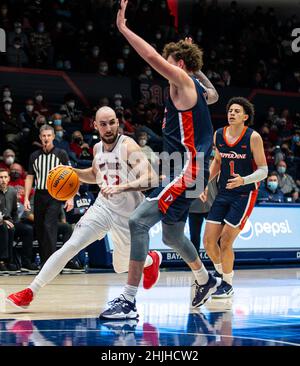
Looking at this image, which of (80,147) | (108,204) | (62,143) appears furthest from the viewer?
(80,147)

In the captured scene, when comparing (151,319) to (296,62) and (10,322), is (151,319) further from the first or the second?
(296,62)

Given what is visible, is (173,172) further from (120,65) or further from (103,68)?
(120,65)

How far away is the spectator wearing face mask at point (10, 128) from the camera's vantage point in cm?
1509

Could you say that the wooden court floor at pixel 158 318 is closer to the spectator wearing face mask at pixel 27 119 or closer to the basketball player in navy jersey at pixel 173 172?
the basketball player in navy jersey at pixel 173 172

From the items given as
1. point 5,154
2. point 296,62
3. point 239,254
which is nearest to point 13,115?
point 5,154

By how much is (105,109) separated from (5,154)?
7.33 m

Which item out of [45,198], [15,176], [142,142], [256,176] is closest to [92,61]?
[142,142]

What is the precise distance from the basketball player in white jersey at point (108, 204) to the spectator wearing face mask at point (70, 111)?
1017cm

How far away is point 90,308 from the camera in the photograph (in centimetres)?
722

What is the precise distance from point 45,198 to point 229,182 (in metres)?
3.75

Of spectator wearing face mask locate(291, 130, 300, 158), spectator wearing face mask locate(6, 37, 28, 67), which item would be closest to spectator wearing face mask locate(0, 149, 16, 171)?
spectator wearing face mask locate(6, 37, 28, 67)

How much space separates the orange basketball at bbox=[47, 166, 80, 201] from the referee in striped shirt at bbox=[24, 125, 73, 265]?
409 centimetres

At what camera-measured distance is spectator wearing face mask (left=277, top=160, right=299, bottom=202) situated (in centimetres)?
1605

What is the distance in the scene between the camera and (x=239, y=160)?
8.49 meters
